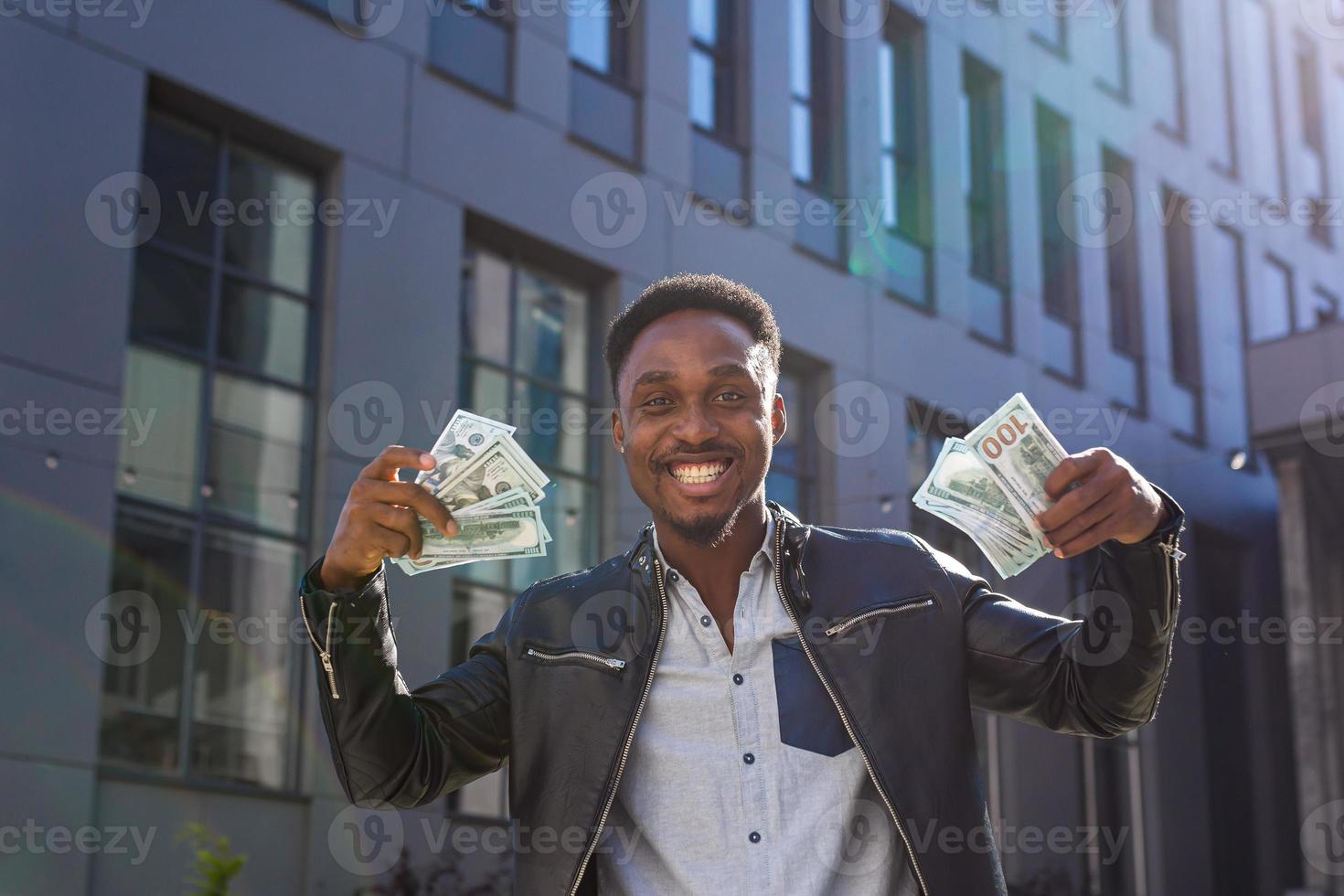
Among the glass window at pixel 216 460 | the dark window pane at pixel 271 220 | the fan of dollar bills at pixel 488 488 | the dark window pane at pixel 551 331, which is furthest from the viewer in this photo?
the dark window pane at pixel 551 331

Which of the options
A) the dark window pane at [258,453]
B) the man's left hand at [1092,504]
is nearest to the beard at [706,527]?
the man's left hand at [1092,504]

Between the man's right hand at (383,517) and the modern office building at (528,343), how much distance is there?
816 cm

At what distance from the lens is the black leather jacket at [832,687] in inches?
117

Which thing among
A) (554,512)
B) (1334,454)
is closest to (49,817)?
(554,512)

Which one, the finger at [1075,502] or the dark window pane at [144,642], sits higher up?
the dark window pane at [144,642]

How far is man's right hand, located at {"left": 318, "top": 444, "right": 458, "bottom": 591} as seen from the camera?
3.05 meters

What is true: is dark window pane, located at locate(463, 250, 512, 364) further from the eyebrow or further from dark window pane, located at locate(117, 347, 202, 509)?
the eyebrow

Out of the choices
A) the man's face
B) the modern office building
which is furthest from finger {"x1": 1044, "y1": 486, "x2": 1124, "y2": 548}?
the modern office building

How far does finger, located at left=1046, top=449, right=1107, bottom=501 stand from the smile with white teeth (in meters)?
0.76

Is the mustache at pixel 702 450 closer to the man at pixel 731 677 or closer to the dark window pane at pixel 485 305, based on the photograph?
the man at pixel 731 677

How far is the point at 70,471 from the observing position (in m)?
10.9

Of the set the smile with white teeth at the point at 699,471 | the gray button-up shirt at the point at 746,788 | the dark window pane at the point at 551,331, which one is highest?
the dark window pane at the point at 551,331

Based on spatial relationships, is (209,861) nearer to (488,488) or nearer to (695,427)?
(488,488)

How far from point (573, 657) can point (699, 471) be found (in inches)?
18.3
